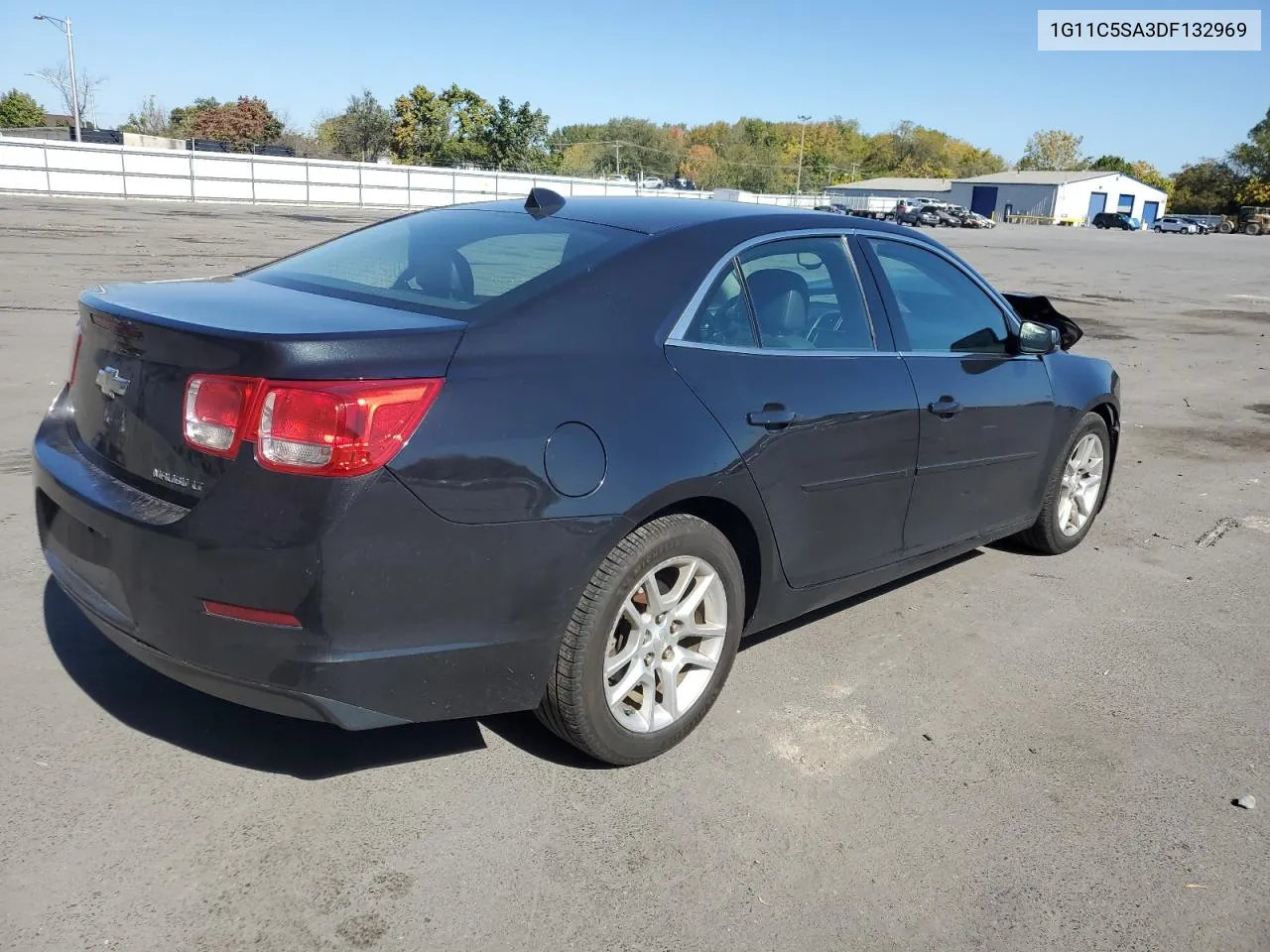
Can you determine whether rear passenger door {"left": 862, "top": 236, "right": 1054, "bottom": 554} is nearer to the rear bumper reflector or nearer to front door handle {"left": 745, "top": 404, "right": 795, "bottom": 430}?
front door handle {"left": 745, "top": 404, "right": 795, "bottom": 430}

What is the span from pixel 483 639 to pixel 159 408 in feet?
3.38

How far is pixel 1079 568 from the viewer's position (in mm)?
5273

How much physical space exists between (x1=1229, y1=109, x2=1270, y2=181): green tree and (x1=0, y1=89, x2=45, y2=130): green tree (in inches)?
4345

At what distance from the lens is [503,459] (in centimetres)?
268

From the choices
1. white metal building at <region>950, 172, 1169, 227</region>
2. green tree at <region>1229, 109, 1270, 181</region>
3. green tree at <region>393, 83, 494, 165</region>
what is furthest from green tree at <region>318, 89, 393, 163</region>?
green tree at <region>1229, 109, 1270, 181</region>

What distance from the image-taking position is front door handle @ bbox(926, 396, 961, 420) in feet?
13.3

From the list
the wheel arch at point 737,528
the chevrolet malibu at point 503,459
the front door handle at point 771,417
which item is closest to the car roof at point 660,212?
the chevrolet malibu at point 503,459

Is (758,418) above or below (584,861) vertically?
above

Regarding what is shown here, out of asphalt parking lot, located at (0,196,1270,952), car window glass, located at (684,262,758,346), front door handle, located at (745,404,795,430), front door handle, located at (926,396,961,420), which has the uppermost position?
car window glass, located at (684,262,758,346)

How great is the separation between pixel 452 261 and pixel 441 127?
86.2 m

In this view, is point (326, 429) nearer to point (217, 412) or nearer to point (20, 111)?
point (217, 412)

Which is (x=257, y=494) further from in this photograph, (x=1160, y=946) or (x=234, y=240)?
(x=234, y=240)

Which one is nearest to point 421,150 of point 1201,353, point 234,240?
point 234,240

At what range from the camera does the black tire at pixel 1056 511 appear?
201 inches
